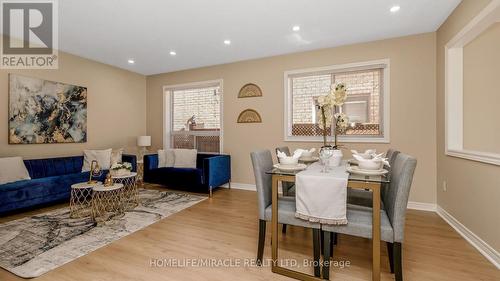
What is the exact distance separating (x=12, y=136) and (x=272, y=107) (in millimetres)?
4194

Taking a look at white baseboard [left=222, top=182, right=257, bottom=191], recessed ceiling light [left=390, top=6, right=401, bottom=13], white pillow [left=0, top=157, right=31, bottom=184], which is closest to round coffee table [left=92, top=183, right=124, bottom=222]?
white pillow [left=0, top=157, right=31, bottom=184]

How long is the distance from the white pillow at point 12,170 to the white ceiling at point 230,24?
6.40 feet

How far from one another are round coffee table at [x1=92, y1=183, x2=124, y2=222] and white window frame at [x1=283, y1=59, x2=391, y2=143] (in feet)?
9.40

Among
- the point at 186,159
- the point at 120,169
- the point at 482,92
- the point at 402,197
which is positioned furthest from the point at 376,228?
the point at 186,159

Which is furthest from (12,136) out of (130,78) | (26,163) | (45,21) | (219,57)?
(219,57)

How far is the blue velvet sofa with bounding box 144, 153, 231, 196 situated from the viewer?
4012 mm

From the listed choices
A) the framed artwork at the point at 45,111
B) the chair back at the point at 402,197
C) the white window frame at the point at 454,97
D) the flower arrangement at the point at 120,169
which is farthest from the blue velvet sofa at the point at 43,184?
the white window frame at the point at 454,97

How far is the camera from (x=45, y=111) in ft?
12.4

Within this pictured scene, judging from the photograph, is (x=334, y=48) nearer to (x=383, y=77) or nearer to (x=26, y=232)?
(x=383, y=77)

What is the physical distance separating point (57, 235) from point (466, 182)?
4409 millimetres

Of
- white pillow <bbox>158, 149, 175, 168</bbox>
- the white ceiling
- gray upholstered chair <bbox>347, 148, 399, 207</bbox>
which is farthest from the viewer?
white pillow <bbox>158, 149, 175, 168</bbox>

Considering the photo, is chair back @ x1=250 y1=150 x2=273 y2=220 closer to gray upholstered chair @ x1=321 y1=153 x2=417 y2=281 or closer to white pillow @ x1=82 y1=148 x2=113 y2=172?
gray upholstered chair @ x1=321 y1=153 x2=417 y2=281

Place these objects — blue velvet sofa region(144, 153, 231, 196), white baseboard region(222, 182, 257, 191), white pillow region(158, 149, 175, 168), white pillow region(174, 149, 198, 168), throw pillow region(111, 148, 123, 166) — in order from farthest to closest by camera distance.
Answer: white pillow region(158, 149, 175, 168), white pillow region(174, 149, 198, 168), white baseboard region(222, 182, 257, 191), throw pillow region(111, 148, 123, 166), blue velvet sofa region(144, 153, 231, 196)

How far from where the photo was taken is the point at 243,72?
456cm
